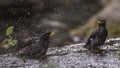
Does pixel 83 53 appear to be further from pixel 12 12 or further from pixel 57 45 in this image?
pixel 12 12

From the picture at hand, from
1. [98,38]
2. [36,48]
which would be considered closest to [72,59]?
[36,48]

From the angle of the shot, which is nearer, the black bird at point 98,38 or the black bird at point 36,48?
the black bird at point 36,48

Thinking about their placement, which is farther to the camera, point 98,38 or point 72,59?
point 98,38

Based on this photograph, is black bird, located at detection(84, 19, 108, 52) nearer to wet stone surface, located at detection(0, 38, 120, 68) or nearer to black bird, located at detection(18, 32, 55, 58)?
wet stone surface, located at detection(0, 38, 120, 68)

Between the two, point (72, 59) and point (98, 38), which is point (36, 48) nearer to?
point (72, 59)

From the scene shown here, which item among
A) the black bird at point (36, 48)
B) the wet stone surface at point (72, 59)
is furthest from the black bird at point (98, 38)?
the black bird at point (36, 48)

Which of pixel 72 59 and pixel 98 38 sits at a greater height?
pixel 98 38

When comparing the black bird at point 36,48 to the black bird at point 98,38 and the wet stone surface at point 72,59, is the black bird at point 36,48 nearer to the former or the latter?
the wet stone surface at point 72,59

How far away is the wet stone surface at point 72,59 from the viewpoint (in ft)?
37.2

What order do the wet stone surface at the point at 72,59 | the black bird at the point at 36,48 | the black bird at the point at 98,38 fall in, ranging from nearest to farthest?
the wet stone surface at the point at 72,59 < the black bird at the point at 36,48 < the black bird at the point at 98,38

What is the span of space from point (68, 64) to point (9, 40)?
3.19 m

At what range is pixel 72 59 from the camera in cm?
1199

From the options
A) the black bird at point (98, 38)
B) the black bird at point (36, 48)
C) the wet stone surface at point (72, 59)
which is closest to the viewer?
the wet stone surface at point (72, 59)

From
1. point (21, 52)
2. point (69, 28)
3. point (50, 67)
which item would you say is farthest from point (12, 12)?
point (50, 67)
